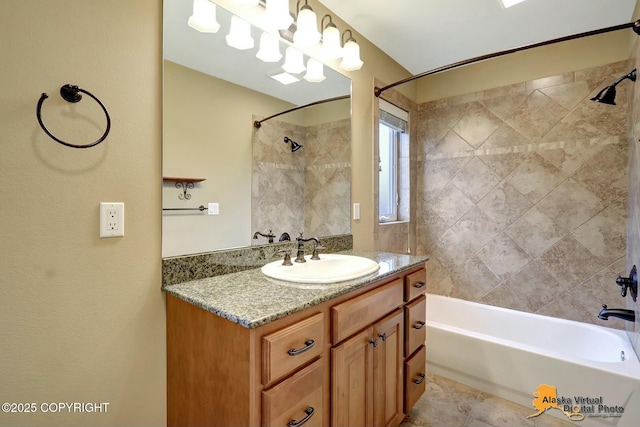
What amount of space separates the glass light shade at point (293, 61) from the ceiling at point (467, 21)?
38 centimetres

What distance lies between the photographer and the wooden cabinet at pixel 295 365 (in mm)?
819

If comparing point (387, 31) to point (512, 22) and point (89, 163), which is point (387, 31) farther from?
point (89, 163)

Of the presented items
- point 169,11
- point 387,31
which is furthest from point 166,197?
point 387,31

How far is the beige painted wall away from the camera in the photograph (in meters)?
0.80

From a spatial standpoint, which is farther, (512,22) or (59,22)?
(512,22)

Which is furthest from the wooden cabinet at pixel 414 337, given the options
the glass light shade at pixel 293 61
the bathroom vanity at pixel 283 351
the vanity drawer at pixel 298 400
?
the glass light shade at pixel 293 61

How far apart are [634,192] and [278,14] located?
2.24 m

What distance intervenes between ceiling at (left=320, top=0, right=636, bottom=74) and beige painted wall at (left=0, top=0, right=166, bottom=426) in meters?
1.29

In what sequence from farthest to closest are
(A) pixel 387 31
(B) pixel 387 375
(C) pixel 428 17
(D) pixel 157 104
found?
1. (A) pixel 387 31
2. (C) pixel 428 17
3. (B) pixel 387 375
4. (D) pixel 157 104

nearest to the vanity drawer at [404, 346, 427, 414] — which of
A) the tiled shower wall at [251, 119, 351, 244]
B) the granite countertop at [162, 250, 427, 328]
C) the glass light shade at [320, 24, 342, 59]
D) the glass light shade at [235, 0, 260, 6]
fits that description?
the granite countertop at [162, 250, 427, 328]

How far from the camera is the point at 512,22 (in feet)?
6.26

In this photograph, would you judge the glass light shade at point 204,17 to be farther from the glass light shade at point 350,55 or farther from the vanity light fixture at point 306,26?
the glass light shade at point 350,55

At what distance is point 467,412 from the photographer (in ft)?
5.79

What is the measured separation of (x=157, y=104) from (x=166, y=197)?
1.13ft
